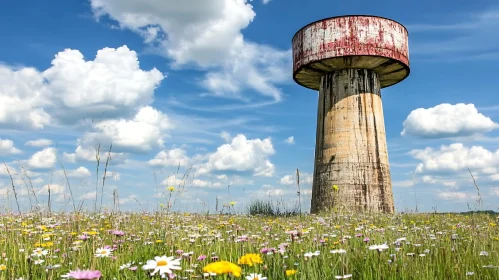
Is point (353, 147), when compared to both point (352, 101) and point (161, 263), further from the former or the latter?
point (161, 263)

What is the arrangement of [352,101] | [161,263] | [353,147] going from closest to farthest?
[161,263] < [353,147] < [352,101]

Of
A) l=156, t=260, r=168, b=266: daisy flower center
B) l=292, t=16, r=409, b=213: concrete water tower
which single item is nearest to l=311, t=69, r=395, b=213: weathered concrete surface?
l=292, t=16, r=409, b=213: concrete water tower

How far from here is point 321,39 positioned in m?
14.1

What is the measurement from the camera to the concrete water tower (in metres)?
14.0

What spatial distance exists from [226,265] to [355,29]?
13119 mm

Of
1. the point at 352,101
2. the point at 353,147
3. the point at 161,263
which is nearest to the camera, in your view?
the point at 161,263

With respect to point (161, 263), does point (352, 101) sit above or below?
above

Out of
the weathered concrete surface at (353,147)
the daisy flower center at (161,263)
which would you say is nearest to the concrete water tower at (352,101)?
the weathered concrete surface at (353,147)

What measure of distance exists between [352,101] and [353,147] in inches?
60.4

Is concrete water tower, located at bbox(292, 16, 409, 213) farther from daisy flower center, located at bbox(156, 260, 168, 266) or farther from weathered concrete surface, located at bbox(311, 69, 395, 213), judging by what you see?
daisy flower center, located at bbox(156, 260, 168, 266)

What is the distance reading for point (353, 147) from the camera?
47.0 ft

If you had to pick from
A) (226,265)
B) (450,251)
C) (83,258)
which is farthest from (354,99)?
(226,265)

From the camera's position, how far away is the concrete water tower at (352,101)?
14.0 m

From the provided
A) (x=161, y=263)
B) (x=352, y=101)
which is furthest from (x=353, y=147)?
(x=161, y=263)
